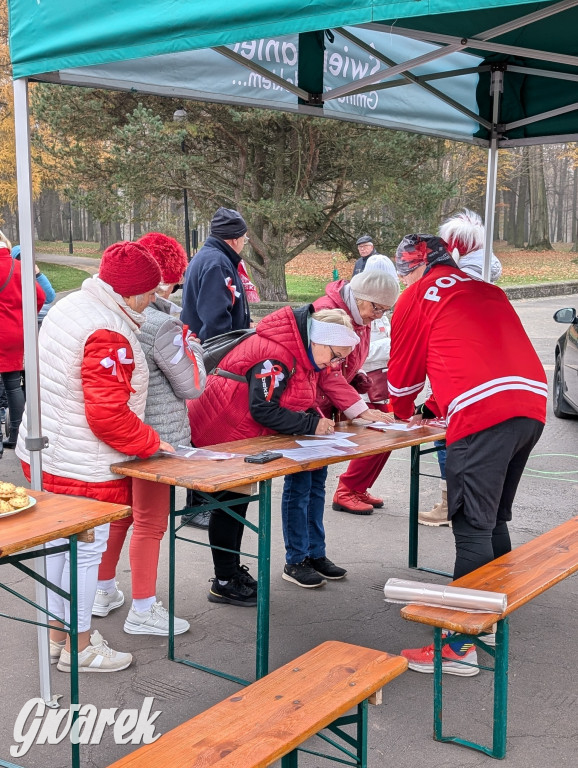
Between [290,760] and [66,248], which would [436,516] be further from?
[66,248]

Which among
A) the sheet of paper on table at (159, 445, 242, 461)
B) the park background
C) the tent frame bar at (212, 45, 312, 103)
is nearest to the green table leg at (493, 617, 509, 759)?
the sheet of paper on table at (159, 445, 242, 461)

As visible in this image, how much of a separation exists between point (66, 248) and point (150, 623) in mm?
45589

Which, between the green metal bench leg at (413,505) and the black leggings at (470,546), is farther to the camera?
the green metal bench leg at (413,505)

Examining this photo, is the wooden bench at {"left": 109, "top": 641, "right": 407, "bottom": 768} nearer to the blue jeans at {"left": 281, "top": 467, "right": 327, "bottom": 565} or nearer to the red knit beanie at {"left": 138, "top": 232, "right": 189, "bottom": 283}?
the blue jeans at {"left": 281, "top": 467, "right": 327, "bottom": 565}

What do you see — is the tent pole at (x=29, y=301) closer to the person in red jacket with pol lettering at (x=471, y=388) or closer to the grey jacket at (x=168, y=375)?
the grey jacket at (x=168, y=375)

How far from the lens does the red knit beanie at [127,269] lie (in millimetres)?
3535

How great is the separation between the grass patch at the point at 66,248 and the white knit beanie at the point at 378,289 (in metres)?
39.2

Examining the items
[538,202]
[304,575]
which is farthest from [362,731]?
[538,202]

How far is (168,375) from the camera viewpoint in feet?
12.6

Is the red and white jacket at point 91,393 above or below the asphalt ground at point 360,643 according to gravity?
above

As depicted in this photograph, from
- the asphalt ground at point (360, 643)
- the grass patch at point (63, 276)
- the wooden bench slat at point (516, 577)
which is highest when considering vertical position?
the grass patch at point (63, 276)

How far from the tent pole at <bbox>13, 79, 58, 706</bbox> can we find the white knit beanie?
69.5 inches

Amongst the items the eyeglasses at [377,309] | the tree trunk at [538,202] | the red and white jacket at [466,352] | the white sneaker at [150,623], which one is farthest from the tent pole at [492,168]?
the tree trunk at [538,202]

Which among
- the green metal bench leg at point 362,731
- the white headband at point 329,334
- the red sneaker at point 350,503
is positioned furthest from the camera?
the red sneaker at point 350,503
